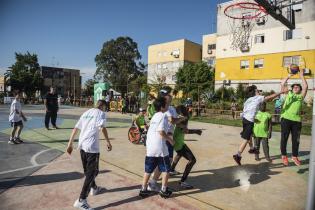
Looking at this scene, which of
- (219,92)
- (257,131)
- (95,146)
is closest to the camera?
(95,146)

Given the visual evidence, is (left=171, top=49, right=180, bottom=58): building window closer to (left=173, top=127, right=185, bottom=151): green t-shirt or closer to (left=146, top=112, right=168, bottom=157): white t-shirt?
(left=173, top=127, right=185, bottom=151): green t-shirt

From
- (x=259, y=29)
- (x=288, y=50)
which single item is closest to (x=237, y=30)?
(x=259, y=29)

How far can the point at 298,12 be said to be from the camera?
1053 inches

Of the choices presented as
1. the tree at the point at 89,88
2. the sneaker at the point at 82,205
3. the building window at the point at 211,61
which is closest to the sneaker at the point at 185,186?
the sneaker at the point at 82,205

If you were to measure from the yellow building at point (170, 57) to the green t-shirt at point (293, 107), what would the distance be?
112 ft

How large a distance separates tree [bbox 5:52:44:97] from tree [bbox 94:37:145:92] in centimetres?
1106

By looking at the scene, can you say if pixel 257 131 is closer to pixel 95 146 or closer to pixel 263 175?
pixel 263 175

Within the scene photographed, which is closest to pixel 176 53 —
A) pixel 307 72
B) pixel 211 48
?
pixel 211 48

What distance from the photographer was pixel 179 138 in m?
5.01

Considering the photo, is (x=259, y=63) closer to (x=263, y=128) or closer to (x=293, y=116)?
(x=263, y=128)

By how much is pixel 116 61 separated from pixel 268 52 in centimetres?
3215

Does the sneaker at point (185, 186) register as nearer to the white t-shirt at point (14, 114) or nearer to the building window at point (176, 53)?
the white t-shirt at point (14, 114)

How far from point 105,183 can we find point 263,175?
3.40 m

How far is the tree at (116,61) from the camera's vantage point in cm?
5294
